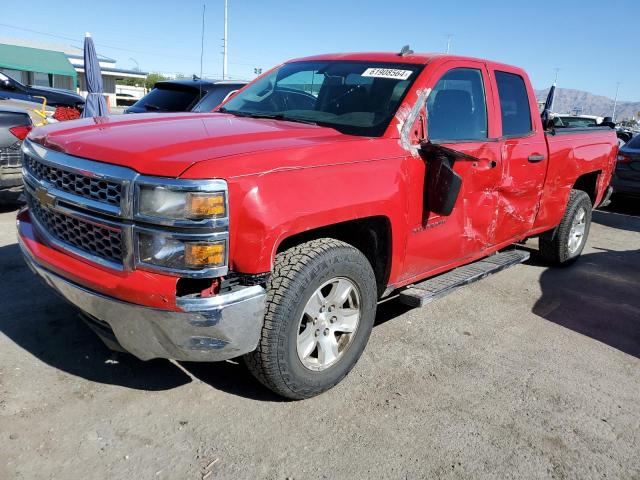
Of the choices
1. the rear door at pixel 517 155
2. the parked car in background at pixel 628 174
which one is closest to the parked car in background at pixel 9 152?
the rear door at pixel 517 155

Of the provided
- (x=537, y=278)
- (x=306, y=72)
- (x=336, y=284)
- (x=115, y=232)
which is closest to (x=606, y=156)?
(x=537, y=278)

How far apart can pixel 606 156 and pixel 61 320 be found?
562cm

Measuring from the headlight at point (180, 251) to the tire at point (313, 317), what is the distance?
37 centimetres

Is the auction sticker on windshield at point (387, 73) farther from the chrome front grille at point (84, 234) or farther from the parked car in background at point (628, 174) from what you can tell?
the parked car in background at point (628, 174)

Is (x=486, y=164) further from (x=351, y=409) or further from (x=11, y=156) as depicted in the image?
(x=11, y=156)

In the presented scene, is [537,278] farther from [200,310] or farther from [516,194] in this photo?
[200,310]

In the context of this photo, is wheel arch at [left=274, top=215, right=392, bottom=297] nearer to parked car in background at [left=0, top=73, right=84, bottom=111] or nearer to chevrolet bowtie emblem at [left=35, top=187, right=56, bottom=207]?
chevrolet bowtie emblem at [left=35, top=187, right=56, bottom=207]

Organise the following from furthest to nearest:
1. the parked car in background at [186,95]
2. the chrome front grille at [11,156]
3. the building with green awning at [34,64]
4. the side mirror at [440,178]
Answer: the building with green awning at [34,64] < the parked car in background at [186,95] < the chrome front grille at [11,156] < the side mirror at [440,178]

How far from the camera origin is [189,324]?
2.35 m

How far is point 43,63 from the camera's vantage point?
130ft

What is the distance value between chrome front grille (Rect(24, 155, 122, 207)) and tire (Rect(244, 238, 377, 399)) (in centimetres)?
83

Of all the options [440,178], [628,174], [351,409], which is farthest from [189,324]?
[628,174]

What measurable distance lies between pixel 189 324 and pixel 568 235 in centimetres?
458

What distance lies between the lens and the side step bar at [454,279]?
11.2ft
